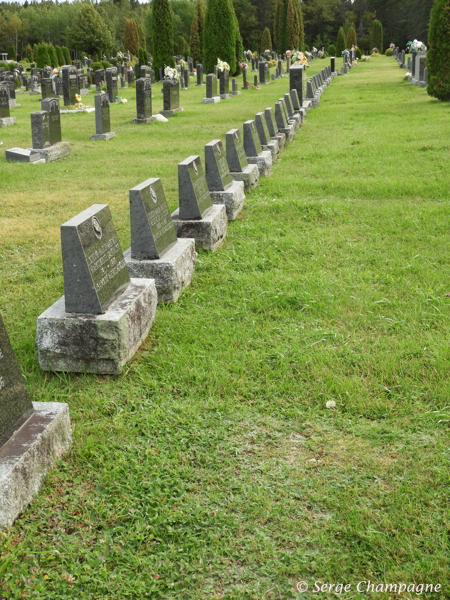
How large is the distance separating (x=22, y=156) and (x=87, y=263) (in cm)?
962

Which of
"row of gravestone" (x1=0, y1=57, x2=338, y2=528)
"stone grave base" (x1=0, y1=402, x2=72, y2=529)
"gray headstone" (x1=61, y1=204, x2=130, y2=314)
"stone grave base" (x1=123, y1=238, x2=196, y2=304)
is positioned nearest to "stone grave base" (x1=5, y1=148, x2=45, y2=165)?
"row of gravestone" (x1=0, y1=57, x2=338, y2=528)

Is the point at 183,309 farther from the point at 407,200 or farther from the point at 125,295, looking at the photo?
the point at 407,200

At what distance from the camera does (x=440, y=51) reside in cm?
1920

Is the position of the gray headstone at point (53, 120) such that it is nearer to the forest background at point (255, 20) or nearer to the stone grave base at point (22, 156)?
the stone grave base at point (22, 156)

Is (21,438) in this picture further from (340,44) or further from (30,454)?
(340,44)

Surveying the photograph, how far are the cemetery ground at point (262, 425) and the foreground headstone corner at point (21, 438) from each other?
85mm

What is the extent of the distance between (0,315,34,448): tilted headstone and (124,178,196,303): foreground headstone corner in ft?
7.56

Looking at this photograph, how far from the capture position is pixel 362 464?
3.36 meters

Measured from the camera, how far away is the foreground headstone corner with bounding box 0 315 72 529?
2.90 m

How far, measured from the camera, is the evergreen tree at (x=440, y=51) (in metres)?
18.9

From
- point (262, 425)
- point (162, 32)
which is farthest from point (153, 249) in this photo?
point (162, 32)

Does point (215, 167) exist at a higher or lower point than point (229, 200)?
higher

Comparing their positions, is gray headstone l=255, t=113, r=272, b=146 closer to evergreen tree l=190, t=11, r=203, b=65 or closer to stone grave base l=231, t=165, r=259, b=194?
stone grave base l=231, t=165, r=259, b=194

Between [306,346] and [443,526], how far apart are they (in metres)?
1.94
